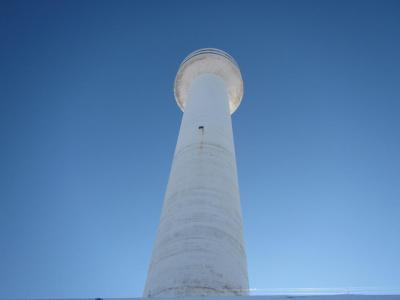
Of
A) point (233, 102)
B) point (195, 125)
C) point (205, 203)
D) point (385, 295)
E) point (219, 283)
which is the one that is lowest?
point (385, 295)

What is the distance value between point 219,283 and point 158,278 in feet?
4.85

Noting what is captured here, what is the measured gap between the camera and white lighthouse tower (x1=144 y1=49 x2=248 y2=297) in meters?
8.55

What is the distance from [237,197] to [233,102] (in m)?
9.80

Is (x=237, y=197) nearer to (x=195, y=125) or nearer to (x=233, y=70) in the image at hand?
(x=195, y=125)

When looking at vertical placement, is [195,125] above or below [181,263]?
above

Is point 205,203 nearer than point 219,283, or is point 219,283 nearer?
point 219,283

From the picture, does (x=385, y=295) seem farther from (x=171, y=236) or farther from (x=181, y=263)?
(x=171, y=236)

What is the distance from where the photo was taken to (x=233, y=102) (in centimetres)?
2050

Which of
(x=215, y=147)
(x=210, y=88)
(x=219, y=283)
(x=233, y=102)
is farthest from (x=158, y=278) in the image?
(x=233, y=102)

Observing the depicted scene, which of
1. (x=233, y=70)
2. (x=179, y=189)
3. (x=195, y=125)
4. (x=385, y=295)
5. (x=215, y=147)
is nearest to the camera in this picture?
(x=385, y=295)

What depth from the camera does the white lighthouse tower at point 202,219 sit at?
8547 millimetres

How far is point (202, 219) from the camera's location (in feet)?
32.2

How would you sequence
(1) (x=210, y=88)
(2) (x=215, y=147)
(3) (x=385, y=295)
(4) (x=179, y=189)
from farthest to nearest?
(1) (x=210, y=88), (2) (x=215, y=147), (4) (x=179, y=189), (3) (x=385, y=295)

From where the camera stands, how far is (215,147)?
1262 cm
